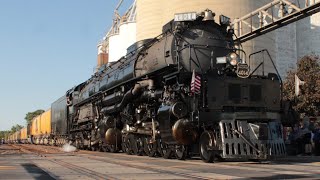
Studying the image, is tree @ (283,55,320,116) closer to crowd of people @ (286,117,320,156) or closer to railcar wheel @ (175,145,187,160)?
crowd of people @ (286,117,320,156)

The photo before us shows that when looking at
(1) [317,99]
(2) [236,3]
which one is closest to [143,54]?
(1) [317,99]

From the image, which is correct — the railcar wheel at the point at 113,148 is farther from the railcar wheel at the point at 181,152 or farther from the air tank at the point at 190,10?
the air tank at the point at 190,10

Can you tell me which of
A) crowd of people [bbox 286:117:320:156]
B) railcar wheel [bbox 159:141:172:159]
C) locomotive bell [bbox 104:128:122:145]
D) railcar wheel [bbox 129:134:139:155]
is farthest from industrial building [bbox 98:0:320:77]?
railcar wheel [bbox 159:141:172:159]

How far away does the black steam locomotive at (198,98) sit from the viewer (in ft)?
42.0

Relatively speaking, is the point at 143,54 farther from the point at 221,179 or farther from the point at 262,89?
the point at 221,179

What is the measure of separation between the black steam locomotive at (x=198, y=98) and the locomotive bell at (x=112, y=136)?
1827 mm

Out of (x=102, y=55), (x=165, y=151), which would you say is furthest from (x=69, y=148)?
(x=102, y=55)

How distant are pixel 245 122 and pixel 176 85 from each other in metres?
2.63

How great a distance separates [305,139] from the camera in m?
17.9

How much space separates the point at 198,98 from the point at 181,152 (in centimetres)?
216

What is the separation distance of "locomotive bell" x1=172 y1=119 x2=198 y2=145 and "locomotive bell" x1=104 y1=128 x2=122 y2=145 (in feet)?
24.5

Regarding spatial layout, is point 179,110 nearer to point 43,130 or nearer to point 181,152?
point 181,152

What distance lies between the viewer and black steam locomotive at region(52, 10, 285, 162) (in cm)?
1280

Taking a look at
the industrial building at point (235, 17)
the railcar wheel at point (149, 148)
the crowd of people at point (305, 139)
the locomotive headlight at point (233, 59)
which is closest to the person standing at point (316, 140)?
the crowd of people at point (305, 139)
